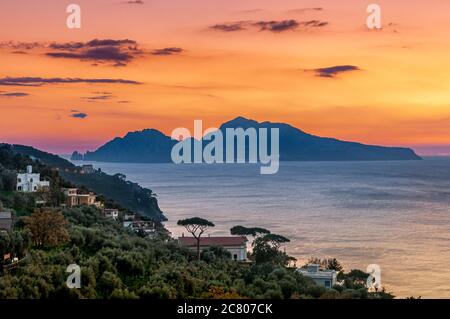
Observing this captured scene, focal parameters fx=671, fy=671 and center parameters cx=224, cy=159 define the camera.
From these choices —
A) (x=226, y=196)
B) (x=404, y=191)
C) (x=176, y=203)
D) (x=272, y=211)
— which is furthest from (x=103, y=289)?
(x=404, y=191)

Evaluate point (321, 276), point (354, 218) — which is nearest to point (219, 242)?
point (321, 276)

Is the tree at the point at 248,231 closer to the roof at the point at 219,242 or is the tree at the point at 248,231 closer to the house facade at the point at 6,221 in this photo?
the roof at the point at 219,242

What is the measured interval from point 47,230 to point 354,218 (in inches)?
2105

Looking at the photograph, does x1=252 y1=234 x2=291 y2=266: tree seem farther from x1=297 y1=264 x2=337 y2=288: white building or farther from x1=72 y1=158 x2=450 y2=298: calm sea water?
x1=72 y1=158 x2=450 y2=298: calm sea water

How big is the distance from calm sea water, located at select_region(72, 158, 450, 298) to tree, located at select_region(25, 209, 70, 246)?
18199 millimetres

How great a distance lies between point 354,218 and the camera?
227ft

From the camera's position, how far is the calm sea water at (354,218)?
41031 millimetres

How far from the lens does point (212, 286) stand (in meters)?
15.6
